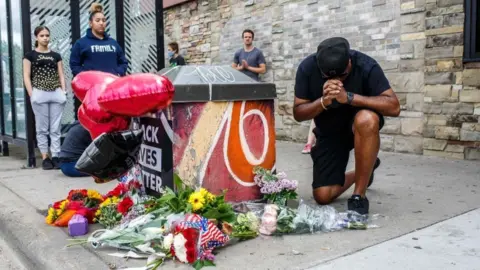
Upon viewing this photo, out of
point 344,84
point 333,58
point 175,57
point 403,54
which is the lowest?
point 344,84

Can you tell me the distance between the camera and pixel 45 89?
5.98 metres

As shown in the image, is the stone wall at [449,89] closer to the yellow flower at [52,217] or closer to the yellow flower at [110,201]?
the yellow flower at [110,201]

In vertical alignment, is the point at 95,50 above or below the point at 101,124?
above

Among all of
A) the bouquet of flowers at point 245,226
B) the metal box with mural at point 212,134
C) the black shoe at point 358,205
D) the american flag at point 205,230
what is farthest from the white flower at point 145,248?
the black shoe at point 358,205

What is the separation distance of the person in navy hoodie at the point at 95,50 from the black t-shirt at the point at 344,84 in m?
2.98

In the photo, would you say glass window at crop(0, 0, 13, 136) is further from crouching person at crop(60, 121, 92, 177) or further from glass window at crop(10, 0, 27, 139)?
crouching person at crop(60, 121, 92, 177)

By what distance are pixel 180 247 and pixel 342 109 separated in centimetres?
166

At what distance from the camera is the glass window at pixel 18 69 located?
21.2 feet

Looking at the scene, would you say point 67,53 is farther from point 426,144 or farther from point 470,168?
point 470,168

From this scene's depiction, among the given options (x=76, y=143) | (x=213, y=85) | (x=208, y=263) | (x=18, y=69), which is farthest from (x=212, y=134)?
(x=18, y=69)

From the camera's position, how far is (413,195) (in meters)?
4.08

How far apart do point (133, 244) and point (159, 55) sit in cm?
458

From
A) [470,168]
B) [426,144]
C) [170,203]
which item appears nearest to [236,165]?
[170,203]

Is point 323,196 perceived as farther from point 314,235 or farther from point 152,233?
point 152,233
